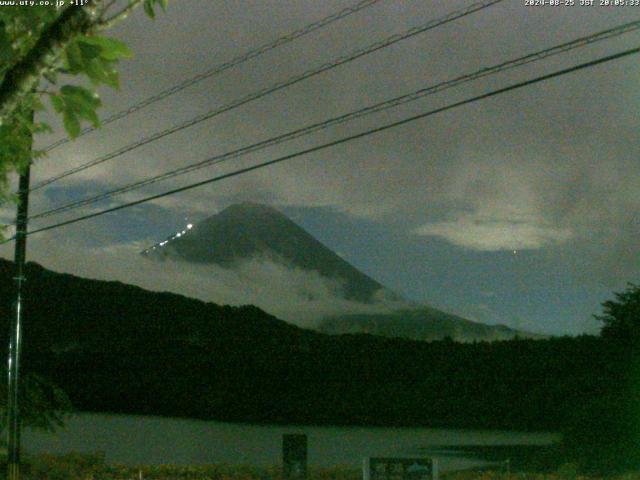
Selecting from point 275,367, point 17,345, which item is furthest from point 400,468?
point 275,367

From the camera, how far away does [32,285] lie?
41.8 m

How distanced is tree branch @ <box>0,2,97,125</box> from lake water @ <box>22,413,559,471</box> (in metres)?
21.1

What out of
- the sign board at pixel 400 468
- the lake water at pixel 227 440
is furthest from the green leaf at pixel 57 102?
the lake water at pixel 227 440

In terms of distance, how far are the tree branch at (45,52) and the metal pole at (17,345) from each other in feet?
46.8

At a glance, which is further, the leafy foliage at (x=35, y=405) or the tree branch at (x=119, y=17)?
the leafy foliage at (x=35, y=405)

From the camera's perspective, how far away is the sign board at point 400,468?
13.0 m

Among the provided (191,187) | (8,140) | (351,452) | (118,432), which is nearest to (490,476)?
(191,187)

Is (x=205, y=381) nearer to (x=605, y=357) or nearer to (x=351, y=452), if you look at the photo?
(x=351, y=452)

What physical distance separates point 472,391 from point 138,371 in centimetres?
1568

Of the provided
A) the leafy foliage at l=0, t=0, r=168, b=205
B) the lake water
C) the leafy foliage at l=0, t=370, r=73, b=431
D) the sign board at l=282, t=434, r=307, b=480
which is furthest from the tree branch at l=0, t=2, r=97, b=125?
the lake water

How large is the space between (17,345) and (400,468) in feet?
28.3

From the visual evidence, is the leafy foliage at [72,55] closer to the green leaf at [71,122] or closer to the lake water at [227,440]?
the green leaf at [71,122]

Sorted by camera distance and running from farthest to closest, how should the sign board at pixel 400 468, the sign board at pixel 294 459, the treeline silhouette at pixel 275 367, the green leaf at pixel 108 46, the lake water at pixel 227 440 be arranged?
the treeline silhouette at pixel 275 367 < the lake water at pixel 227 440 < the sign board at pixel 294 459 < the sign board at pixel 400 468 < the green leaf at pixel 108 46

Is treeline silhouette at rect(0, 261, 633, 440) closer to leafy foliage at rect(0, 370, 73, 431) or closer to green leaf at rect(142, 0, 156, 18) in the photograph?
leafy foliage at rect(0, 370, 73, 431)
